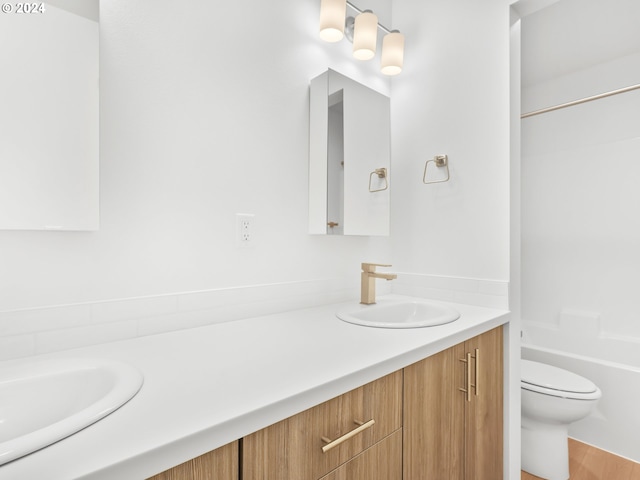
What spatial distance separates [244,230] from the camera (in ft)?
4.06

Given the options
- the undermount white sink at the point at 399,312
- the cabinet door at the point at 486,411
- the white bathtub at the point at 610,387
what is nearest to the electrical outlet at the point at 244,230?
the undermount white sink at the point at 399,312

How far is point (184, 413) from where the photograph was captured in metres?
0.55

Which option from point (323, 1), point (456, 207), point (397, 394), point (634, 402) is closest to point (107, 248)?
point (397, 394)

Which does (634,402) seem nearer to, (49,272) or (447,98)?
(447,98)

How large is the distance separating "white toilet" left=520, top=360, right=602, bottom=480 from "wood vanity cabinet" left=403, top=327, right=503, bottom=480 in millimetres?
380

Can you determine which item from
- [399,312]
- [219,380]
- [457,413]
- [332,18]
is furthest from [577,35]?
[219,380]

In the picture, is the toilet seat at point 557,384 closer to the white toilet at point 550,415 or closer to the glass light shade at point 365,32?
the white toilet at point 550,415

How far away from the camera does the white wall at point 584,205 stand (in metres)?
2.16

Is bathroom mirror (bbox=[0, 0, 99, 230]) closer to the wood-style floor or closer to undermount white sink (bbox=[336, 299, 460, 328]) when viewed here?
undermount white sink (bbox=[336, 299, 460, 328])

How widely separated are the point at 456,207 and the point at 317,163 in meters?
0.70

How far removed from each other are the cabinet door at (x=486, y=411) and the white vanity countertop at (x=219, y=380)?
0.12 m

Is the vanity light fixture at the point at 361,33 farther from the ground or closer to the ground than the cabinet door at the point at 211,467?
farther from the ground

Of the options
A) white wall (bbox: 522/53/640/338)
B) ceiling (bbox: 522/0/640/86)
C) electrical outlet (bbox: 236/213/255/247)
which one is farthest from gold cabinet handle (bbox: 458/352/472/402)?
ceiling (bbox: 522/0/640/86)

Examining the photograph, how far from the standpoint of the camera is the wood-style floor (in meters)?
1.70
